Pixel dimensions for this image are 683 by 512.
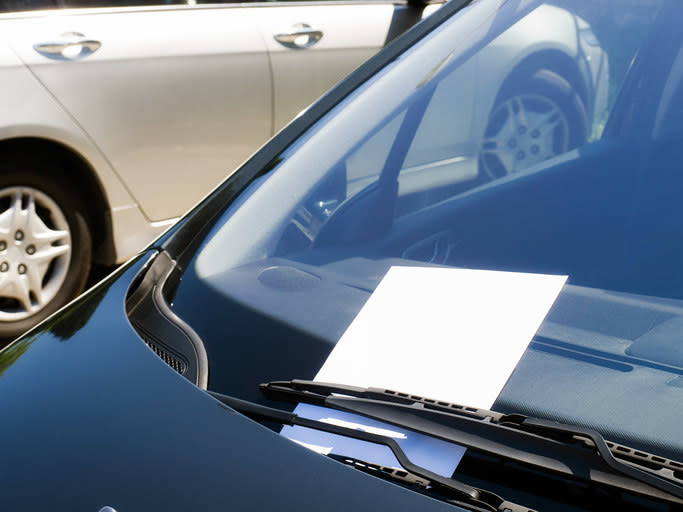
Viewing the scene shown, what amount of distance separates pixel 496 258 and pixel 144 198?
2414 mm

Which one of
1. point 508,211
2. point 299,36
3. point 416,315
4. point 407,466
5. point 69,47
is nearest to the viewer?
point 407,466

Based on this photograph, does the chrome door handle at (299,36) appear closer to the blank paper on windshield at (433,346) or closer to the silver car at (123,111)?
the silver car at (123,111)

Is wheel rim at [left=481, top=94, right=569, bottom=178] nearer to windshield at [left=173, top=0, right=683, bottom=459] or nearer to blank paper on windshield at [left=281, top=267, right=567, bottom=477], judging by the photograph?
windshield at [left=173, top=0, right=683, bottom=459]

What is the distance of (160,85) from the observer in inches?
138

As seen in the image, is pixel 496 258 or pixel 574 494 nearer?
pixel 574 494

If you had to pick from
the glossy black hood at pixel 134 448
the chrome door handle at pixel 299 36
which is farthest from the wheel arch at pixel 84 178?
the glossy black hood at pixel 134 448

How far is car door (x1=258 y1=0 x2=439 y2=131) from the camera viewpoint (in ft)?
12.4

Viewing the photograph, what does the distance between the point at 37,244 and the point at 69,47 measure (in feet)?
2.35

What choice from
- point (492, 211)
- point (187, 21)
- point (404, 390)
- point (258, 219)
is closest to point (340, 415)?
point (404, 390)

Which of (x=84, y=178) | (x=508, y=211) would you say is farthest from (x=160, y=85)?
(x=508, y=211)

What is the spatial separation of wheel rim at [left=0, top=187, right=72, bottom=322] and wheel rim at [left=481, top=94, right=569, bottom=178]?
2155 millimetres

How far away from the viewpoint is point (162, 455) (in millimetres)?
1156

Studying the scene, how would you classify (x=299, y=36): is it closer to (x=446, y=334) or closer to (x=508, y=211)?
(x=508, y=211)

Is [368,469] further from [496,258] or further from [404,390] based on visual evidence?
[496,258]
